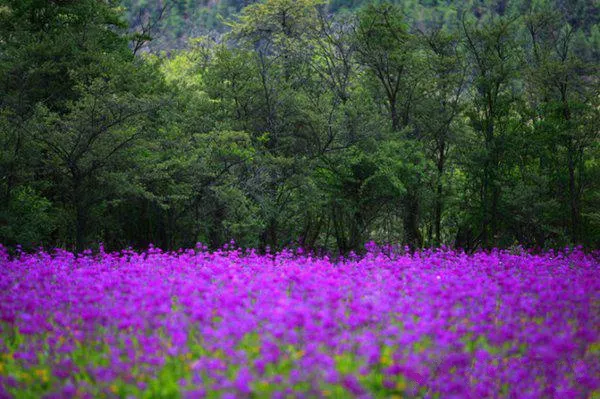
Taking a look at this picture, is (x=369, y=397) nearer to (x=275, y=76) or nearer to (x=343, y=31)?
(x=275, y=76)

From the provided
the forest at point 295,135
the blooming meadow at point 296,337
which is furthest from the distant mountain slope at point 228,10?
the blooming meadow at point 296,337

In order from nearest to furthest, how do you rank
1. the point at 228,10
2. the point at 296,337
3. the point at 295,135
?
the point at 296,337 → the point at 295,135 → the point at 228,10

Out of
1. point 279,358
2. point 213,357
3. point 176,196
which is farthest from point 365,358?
point 176,196

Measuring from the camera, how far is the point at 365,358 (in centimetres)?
483

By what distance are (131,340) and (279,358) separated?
5.09ft

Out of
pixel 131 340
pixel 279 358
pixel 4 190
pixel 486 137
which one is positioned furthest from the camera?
pixel 486 137

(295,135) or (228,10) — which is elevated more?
(228,10)

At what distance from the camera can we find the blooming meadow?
450 cm

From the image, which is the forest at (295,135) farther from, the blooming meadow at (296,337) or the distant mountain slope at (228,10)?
the distant mountain slope at (228,10)

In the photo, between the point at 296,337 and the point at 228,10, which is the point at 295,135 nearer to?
the point at 296,337

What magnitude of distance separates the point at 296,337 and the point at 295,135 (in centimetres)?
1790

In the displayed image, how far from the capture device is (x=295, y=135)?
22.5 metres

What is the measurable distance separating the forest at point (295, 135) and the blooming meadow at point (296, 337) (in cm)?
1037

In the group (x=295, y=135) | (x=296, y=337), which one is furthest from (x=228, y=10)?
(x=296, y=337)
